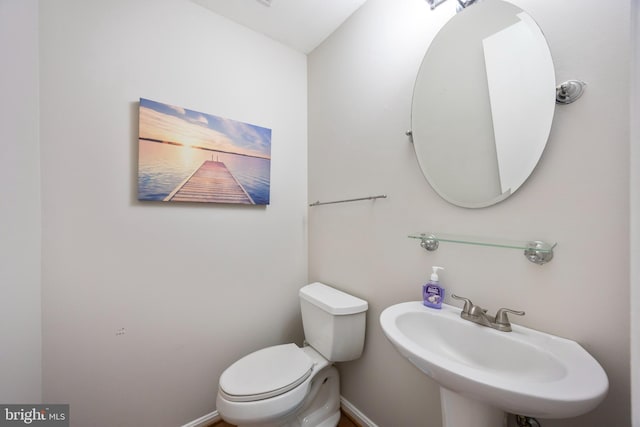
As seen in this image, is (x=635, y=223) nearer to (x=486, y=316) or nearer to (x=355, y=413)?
(x=486, y=316)

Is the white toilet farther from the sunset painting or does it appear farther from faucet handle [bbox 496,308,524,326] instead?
the sunset painting

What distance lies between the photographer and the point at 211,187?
1.32 metres

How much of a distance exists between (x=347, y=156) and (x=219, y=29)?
1078 mm

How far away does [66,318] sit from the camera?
3.34ft

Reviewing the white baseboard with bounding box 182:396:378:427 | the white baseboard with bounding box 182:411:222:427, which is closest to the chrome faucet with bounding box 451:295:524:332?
the white baseboard with bounding box 182:396:378:427

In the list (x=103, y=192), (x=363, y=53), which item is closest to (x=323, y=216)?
(x=363, y=53)

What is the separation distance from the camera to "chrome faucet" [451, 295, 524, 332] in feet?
2.43

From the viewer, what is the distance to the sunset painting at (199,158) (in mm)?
1151

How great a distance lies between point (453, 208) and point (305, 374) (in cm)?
103

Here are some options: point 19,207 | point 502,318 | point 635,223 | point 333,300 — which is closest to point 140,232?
point 19,207

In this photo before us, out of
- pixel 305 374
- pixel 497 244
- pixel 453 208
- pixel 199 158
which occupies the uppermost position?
pixel 199 158

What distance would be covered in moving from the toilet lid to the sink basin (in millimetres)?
592

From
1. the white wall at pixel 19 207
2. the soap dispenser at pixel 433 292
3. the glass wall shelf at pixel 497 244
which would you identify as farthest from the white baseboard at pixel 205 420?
the glass wall shelf at pixel 497 244

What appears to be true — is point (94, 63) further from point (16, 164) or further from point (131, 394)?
point (131, 394)
